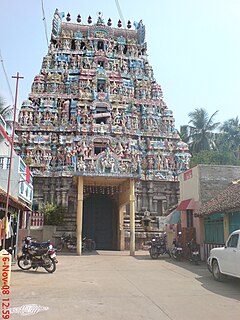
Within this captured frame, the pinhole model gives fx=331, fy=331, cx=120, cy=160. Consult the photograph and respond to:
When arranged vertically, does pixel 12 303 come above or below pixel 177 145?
below

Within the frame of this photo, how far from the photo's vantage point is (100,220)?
25219 mm

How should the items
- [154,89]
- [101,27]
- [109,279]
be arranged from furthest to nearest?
[101,27] < [154,89] < [109,279]

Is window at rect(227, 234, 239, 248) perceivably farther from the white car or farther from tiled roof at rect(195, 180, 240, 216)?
tiled roof at rect(195, 180, 240, 216)

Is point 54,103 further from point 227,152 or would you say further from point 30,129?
point 227,152

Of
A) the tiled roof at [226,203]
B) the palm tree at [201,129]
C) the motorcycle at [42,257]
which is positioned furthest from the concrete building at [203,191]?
the palm tree at [201,129]

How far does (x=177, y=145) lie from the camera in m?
28.7

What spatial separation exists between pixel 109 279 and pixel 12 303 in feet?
12.7

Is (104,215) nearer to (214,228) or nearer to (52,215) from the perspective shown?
(52,215)

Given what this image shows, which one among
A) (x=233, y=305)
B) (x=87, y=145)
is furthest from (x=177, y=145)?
(x=233, y=305)

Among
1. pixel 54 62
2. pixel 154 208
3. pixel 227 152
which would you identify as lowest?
pixel 154 208

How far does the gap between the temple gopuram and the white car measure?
470 inches

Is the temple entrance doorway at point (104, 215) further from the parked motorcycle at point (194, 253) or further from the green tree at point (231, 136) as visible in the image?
the green tree at point (231, 136)

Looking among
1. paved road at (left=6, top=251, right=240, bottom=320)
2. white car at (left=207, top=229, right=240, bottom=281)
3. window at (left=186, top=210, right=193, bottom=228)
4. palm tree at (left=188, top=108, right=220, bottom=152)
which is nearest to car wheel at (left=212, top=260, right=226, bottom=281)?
white car at (left=207, top=229, right=240, bottom=281)

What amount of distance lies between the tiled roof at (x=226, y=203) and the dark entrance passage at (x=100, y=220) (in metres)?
10.7
